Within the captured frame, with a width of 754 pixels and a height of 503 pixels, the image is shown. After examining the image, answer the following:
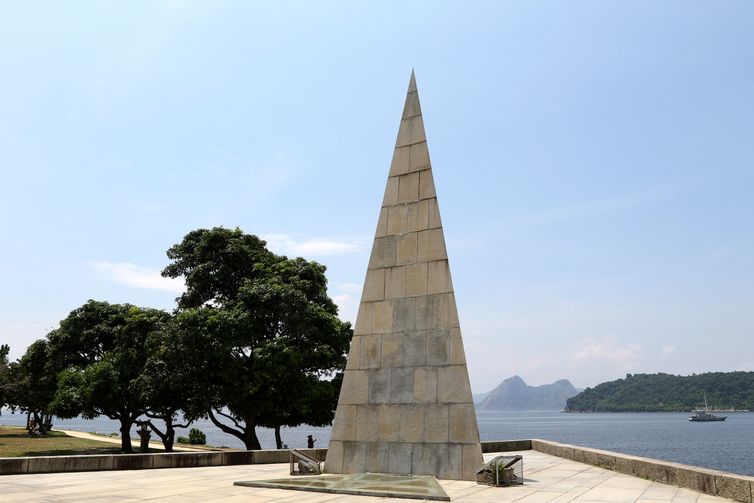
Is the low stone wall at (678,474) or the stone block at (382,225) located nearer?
→ the low stone wall at (678,474)

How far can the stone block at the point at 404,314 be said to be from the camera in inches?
616

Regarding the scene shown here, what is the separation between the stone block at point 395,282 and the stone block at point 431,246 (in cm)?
65

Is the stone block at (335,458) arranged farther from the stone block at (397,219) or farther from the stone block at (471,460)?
the stone block at (397,219)

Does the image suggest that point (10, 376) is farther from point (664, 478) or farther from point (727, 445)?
point (727, 445)

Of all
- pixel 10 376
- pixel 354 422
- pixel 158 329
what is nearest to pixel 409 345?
→ pixel 354 422

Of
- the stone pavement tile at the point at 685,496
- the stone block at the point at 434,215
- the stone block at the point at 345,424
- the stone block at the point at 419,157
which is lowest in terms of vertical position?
the stone pavement tile at the point at 685,496

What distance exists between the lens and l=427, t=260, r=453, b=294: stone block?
15.3 m

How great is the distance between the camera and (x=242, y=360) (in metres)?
29.6

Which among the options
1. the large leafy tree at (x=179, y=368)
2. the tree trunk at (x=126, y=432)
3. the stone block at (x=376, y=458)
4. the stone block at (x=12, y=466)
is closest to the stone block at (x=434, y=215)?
the stone block at (x=376, y=458)

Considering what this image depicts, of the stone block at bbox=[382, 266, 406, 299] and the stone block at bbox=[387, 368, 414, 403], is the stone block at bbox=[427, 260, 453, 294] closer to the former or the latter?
the stone block at bbox=[382, 266, 406, 299]

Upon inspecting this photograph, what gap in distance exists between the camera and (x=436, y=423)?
47.8 ft

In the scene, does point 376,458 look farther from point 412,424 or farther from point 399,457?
point 412,424

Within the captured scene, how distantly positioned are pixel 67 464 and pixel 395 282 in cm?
1076

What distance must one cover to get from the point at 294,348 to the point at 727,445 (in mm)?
88781
